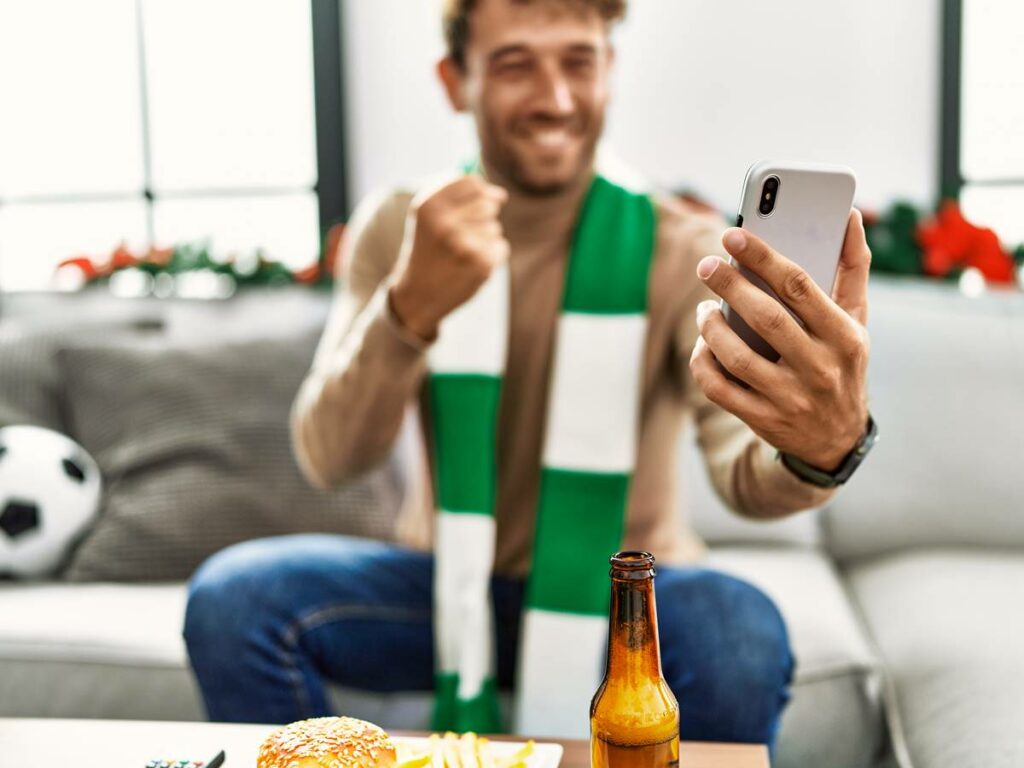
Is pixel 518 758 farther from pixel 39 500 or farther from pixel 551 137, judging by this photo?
pixel 39 500

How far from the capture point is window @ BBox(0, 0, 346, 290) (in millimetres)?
2852

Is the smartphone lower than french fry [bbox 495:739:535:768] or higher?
higher

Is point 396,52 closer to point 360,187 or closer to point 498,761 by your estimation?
point 360,187

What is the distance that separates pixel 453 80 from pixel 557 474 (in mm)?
571

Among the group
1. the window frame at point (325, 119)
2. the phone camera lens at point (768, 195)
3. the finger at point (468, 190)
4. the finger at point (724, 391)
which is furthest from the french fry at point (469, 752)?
the window frame at point (325, 119)

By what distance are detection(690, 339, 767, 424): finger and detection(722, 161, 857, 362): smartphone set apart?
39 millimetres

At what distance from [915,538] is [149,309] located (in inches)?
56.5

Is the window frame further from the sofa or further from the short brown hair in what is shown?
the short brown hair

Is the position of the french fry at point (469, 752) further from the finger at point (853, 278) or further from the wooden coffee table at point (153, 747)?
the finger at point (853, 278)

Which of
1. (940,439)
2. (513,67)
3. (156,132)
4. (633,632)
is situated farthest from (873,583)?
(156,132)

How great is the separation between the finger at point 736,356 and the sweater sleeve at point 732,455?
0.21 m

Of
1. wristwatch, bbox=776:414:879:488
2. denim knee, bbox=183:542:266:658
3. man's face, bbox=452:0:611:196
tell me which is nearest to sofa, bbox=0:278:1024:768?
denim knee, bbox=183:542:266:658

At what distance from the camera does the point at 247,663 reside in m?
1.21

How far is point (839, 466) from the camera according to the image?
3.19ft
